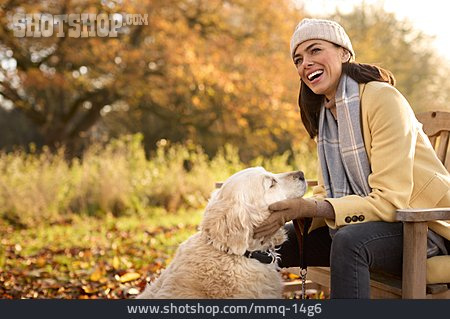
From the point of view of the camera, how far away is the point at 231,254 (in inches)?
96.6

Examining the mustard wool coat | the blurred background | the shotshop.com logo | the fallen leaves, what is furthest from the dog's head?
the shotshop.com logo

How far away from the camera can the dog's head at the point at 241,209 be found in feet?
7.91

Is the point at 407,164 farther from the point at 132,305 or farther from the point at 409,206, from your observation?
the point at 132,305

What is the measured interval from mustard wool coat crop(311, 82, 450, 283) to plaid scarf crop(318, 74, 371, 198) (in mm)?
40

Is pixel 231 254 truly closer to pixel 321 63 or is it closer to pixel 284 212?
pixel 284 212

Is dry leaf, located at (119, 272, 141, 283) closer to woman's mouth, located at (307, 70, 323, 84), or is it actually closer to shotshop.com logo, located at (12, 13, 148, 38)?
woman's mouth, located at (307, 70, 323, 84)

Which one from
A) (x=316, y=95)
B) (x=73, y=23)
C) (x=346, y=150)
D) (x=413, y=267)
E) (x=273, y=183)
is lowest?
(x=413, y=267)

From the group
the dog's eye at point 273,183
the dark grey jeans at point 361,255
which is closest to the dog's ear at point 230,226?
the dog's eye at point 273,183

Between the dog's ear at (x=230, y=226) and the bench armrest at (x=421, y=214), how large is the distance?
2.09 ft

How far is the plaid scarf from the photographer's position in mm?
2629

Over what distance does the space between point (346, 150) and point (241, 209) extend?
2.06 ft

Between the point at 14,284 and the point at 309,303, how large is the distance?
9.33 feet

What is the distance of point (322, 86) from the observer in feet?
9.02

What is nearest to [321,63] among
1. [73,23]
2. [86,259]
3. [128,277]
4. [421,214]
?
[421,214]
